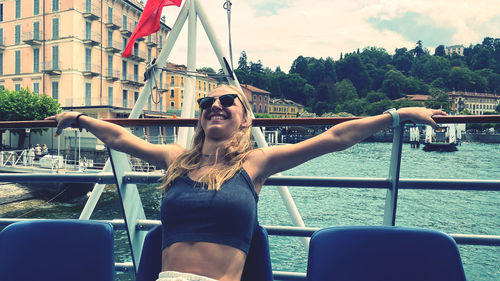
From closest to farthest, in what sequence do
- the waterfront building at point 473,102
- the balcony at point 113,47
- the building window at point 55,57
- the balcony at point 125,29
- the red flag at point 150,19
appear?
the red flag at point 150,19
the building window at point 55,57
the balcony at point 113,47
the balcony at point 125,29
the waterfront building at point 473,102

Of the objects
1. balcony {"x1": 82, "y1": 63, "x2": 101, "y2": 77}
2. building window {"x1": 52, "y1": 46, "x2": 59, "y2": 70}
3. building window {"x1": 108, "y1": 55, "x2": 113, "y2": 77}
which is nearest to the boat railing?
balcony {"x1": 82, "y1": 63, "x2": 101, "y2": 77}

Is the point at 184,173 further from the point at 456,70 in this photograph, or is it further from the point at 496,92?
the point at 496,92

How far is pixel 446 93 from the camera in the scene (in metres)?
91.3

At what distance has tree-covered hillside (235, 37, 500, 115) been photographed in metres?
92.2

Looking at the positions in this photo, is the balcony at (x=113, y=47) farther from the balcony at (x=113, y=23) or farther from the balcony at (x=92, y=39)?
the balcony at (x=113, y=23)

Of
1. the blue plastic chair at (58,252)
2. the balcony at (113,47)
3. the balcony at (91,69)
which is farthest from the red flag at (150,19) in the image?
the balcony at (113,47)

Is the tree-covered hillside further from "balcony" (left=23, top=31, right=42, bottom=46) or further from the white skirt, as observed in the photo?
the white skirt

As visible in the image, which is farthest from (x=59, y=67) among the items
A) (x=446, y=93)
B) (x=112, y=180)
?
(x=446, y=93)

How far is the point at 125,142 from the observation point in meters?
1.80

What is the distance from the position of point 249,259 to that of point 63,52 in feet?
111

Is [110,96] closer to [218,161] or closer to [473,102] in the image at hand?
[218,161]

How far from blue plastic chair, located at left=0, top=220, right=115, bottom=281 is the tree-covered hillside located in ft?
275

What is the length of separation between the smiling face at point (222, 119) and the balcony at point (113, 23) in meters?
36.5

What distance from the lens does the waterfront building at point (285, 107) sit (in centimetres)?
9587
